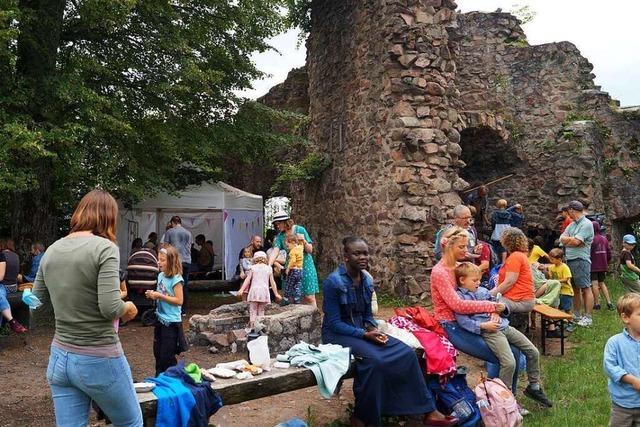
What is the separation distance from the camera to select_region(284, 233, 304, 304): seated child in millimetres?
8055

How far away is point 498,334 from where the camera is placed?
5004mm

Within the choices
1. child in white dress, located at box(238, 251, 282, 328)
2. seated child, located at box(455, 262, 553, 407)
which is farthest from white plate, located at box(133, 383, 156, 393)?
child in white dress, located at box(238, 251, 282, 328)

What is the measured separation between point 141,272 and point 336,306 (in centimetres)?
508

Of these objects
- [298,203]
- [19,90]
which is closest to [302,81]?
[298,203]

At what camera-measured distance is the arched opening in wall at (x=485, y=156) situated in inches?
545

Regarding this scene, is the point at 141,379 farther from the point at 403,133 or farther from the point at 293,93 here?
the point at 293,93

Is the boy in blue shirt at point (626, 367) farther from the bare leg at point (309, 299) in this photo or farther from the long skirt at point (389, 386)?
the bare leg at point (309, 299)

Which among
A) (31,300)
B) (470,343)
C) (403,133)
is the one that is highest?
(403,133)

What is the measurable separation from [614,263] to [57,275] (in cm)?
1442

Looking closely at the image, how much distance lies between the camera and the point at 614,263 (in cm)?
1423

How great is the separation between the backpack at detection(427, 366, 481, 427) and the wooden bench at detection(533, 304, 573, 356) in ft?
8.47

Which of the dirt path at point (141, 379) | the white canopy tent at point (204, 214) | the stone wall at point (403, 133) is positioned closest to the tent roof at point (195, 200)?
the white canopy tent at point (204, 214)

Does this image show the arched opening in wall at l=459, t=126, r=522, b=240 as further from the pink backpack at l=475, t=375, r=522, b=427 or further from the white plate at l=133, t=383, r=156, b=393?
the white plate at l=133, t=383, r=156, b=393

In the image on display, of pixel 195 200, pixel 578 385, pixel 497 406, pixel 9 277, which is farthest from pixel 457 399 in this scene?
pixel 195 200
